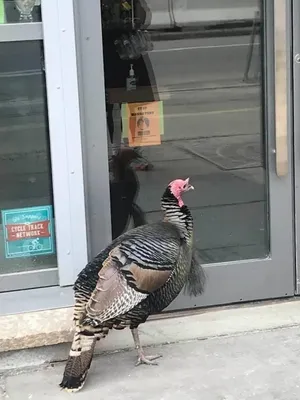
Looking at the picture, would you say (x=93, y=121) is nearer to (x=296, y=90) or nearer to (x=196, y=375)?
(x=296, y=90)

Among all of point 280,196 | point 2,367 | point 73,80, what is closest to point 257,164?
point 280,196

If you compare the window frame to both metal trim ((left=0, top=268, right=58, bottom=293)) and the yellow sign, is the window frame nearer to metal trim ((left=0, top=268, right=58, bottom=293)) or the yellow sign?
metal trim ((left=0, top=268, right=58, bottom=293))

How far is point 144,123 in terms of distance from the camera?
439 cm

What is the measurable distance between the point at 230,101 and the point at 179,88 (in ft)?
0.93

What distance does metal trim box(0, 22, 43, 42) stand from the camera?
3992mm

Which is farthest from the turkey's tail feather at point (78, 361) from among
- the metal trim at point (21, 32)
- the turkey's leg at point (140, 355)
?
the metal trim at point (21, 32)

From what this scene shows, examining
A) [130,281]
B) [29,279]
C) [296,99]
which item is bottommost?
[29,279]

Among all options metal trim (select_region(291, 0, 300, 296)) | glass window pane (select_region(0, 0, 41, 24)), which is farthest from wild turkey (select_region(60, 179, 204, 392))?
glass window pane (select_region(0, 0, 41, 24))

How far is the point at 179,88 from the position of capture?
172 inches

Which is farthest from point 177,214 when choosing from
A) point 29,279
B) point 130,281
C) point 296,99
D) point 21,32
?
point 21,32

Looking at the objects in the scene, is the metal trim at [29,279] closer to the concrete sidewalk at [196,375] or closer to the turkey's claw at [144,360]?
the concrete sidewalk at [196,375]

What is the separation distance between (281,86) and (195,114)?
1.50 feet

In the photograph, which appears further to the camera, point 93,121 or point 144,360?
point 93,121

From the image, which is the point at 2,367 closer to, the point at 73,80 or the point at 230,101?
the point at 73,80
